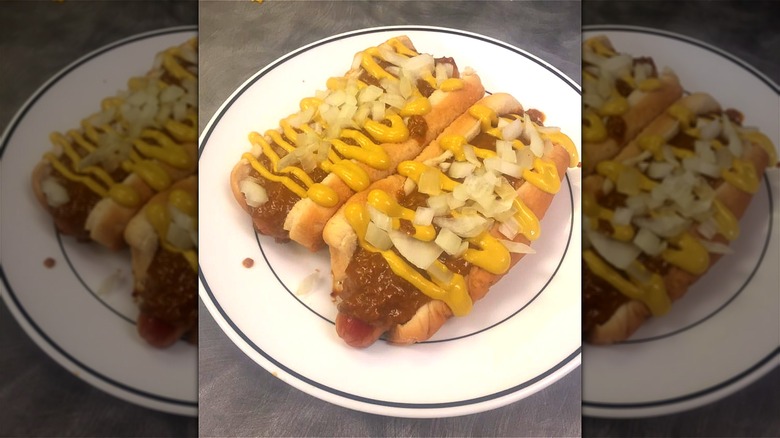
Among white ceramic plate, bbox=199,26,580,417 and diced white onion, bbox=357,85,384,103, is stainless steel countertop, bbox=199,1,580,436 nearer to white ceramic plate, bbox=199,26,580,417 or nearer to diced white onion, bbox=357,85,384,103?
white ceramic plate, bbox=199,26,580,417

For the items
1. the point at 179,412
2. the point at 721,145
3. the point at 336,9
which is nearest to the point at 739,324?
the point at 721,145

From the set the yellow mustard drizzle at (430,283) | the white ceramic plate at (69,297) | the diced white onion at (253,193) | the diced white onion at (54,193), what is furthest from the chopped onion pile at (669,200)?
the diced white onion at (54,193)

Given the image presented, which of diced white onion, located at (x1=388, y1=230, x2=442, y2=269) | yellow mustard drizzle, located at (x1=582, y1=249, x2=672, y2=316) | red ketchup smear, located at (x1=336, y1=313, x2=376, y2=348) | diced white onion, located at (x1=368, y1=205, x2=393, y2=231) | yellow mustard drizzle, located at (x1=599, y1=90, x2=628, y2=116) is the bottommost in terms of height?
red ketchup smear, located at (x1=336, y1=313, x2=376, y2=348)

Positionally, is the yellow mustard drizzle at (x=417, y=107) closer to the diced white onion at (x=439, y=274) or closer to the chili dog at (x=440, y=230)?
the chili dog at (x=440, y=230)

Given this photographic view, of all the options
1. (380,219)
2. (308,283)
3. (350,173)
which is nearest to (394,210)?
(380,219)

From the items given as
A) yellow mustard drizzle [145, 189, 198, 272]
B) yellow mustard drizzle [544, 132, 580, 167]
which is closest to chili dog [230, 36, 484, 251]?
yellow mustard drizzle [145, 189, 198, 272]

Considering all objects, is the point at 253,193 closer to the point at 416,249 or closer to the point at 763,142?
the point at 416,249
